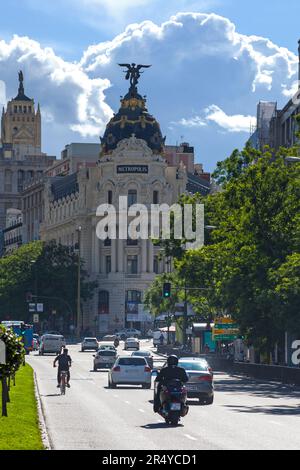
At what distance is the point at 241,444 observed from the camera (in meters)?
27.2

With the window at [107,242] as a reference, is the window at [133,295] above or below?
below

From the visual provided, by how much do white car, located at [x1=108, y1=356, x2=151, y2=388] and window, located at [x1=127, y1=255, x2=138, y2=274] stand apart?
116 metres

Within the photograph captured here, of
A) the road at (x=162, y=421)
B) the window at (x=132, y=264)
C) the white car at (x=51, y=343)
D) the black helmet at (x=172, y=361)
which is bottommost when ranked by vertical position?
the road at (x=162, y=421)

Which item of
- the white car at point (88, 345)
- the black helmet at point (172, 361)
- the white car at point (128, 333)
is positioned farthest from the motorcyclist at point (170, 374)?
the white car at point (128, 333)

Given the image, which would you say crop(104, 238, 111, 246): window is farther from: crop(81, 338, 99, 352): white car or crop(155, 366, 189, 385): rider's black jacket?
crop(155, 366, 189, 385): rider's black jacket

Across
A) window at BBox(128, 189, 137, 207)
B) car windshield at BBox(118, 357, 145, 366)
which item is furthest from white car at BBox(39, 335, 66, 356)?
window at BBox(128, 189, 137, 207)

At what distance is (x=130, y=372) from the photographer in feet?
186

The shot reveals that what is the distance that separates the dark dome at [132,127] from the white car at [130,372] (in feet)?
386

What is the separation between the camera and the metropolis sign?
172 meters

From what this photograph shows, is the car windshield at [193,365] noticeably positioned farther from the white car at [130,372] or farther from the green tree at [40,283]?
the green tree at [40,283]

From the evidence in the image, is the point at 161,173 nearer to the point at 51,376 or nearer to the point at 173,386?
the point at 51,376

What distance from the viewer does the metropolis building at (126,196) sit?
171m

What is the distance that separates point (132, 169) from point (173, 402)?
459ft
